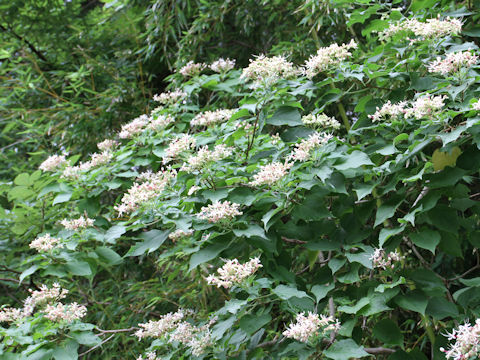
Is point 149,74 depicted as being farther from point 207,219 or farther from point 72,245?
point 207,219

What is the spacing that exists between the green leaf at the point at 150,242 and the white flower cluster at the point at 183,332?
0.24 meters

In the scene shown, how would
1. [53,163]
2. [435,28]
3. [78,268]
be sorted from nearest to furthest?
[435,28] < [78,268] < [53,163]

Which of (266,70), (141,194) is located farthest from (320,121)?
(141,194)

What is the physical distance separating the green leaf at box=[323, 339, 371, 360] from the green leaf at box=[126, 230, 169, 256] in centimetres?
57

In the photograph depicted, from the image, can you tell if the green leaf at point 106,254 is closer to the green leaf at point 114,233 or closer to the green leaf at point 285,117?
the green leaf at point 114,233

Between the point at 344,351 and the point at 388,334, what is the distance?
190mm

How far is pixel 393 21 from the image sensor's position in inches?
66.8

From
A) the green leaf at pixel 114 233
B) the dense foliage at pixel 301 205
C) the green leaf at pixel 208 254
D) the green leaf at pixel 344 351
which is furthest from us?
the green leaf at pixel 114 233

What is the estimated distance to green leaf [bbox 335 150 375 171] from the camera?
1303 mm

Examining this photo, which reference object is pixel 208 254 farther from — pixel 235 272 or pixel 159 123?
pixel 159 123

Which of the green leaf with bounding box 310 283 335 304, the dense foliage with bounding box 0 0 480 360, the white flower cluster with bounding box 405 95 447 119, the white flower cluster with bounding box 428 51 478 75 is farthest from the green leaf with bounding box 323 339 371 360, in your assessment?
the white flower cluster with bounding box 428 51 478 75

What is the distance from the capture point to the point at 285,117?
1.52 metres

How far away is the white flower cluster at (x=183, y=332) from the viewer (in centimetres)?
141

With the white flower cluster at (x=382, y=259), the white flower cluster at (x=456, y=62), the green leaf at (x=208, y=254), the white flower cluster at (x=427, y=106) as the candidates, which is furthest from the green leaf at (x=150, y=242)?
the white flower cluster at (x=456, y=62)
